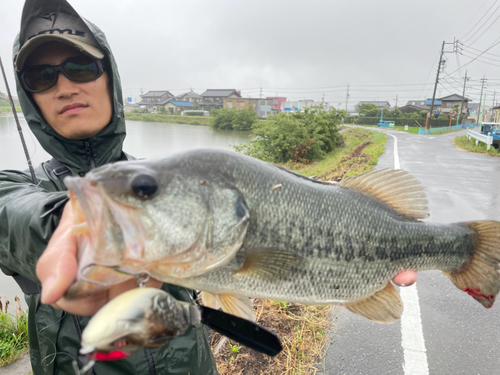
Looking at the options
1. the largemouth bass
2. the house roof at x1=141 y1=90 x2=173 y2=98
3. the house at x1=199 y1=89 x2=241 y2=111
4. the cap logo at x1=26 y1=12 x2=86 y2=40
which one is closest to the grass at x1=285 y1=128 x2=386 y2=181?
the largemouth bass

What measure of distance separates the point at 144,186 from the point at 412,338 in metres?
3.41

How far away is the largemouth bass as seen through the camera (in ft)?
3.72

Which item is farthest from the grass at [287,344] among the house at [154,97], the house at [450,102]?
the house at [154,97]

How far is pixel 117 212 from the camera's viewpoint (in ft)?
3.69

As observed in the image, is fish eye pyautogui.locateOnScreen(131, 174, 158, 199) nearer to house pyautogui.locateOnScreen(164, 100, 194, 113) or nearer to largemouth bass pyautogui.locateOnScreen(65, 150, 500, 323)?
largemouth bass pyautogui.locateOnScreen(65, 150, 500, 323)

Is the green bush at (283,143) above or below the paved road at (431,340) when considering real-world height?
above

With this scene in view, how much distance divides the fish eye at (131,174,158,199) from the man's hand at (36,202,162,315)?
0.26 m

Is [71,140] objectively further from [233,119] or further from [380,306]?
[233,119]

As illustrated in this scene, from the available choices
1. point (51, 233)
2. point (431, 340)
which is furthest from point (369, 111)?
point (51, 233)

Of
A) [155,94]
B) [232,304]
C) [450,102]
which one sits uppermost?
[155,94]

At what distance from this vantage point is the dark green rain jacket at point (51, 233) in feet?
4.31

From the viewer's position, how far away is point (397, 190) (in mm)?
1992

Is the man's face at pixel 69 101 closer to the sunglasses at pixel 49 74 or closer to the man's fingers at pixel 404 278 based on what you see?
the sunglasses at pixel 49 74

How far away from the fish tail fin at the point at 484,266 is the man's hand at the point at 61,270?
2209 millimetres
